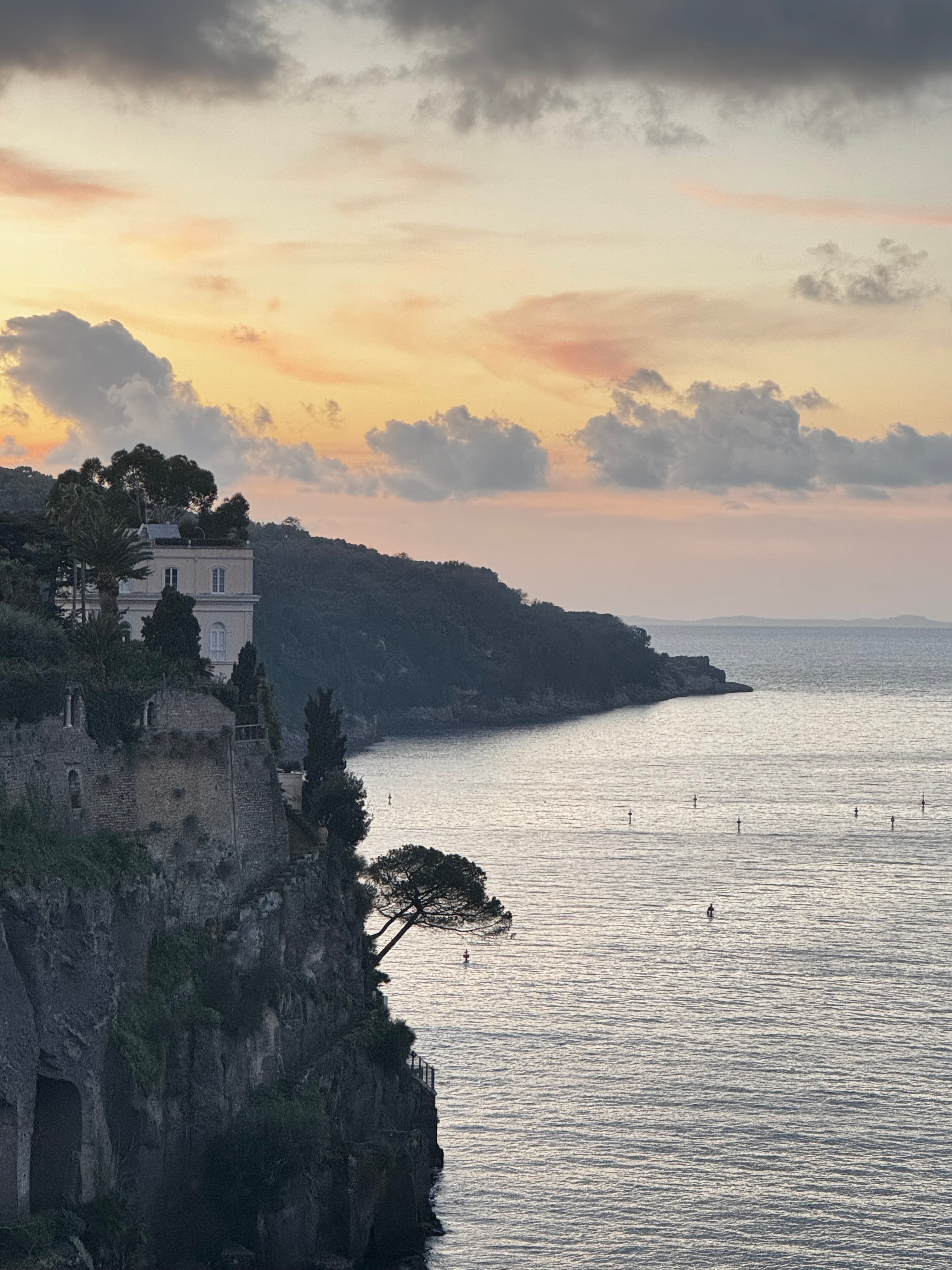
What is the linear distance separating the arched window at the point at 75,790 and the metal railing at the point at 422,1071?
802 inches

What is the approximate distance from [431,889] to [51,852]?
28.4m

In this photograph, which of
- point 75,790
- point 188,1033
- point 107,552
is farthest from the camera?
point 107,552

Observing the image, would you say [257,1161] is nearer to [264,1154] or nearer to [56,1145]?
[264,1154]

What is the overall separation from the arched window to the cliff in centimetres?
10

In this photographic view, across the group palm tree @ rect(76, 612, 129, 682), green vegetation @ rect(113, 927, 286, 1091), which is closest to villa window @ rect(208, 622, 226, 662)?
palm tree @ rect(76, 612, 129, 682)

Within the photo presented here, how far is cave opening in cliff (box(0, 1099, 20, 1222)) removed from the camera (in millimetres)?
52406

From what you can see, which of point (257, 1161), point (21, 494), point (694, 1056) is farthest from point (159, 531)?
point (21, 494)

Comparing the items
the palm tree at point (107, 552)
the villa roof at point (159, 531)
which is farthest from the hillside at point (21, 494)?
the palm tree at point (107, 552)

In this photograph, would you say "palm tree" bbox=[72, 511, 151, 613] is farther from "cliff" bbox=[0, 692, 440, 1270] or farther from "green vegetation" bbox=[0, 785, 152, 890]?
"green vegetation" bbox=[0, 785, 152, 890]

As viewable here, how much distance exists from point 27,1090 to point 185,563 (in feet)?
135

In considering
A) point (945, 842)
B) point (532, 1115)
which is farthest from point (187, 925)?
point (945, 842)

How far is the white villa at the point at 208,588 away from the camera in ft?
293

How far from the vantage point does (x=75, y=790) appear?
198ft

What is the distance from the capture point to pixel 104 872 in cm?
5878
